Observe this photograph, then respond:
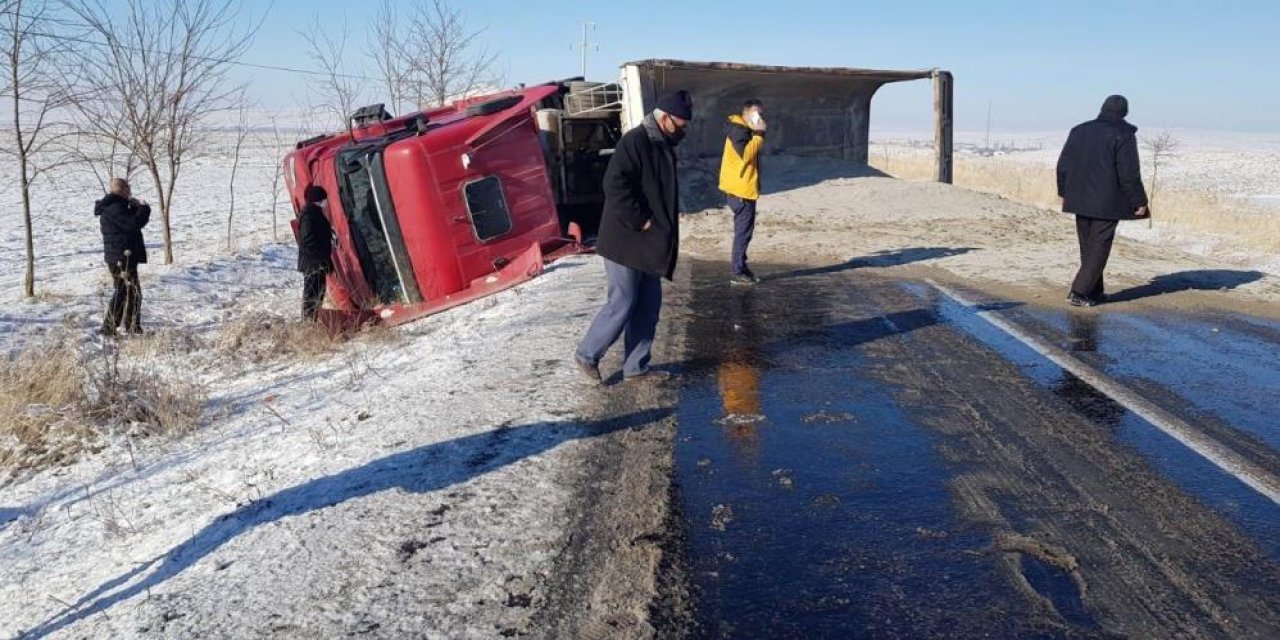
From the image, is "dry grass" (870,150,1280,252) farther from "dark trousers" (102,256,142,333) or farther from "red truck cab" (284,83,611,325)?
"dark trousers" (102,256,142,333)

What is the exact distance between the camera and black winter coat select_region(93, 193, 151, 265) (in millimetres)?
9859

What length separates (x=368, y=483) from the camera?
4.02 metres

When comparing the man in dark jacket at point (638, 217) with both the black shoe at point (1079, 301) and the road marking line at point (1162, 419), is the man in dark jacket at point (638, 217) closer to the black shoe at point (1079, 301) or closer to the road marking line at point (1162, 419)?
the road marking line at point (1162, 419)

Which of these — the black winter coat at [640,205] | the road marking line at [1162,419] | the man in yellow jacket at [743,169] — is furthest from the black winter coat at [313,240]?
the road marking line at [1162,419]

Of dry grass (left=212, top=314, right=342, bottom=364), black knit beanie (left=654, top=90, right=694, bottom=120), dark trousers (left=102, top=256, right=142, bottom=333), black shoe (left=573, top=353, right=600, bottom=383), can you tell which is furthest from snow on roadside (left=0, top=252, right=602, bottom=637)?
dark trousers (left=102, top=256, right=142, bottom=333)

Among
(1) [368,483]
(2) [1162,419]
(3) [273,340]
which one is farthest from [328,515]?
(3) [273,340]

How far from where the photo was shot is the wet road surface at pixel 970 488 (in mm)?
2920

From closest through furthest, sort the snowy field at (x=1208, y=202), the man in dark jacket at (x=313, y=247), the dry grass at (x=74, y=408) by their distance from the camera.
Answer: the dry grass at (x=74, y=408), the man in dark jacket at (x=313, y=247), the snowy field at (x=1208, y=202)

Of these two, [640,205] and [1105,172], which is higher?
[640,205]

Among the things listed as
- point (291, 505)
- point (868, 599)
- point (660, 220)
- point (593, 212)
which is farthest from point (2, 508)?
point (593, 212)

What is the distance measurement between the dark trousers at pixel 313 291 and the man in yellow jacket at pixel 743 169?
4.67 m

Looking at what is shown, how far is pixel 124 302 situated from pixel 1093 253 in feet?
33.2

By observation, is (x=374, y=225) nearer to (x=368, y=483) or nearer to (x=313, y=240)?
(x=313, y=240)

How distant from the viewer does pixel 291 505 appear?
12.7ft
